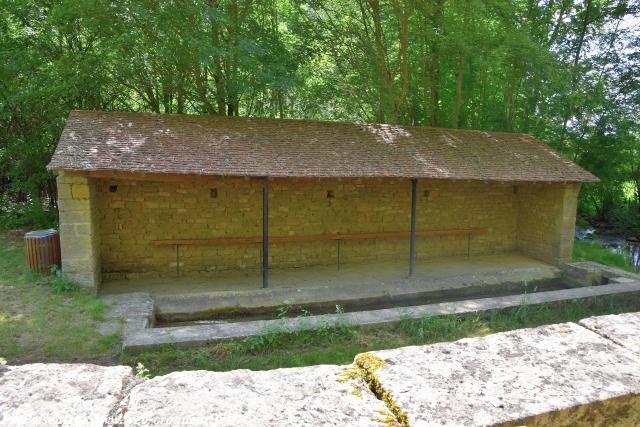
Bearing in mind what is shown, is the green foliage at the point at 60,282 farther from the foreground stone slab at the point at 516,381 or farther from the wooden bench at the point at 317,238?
the foreground stone slab at the point at 516,381

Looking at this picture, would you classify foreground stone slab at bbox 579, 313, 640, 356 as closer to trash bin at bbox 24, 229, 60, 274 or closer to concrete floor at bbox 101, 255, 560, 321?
concrete floor at bbox 101, 255, 560, 321

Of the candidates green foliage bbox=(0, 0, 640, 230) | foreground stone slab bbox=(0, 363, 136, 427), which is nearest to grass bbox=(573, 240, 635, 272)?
green foliage bbox=(0, 0, 640, 230)

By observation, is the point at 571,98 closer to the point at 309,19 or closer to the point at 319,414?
the point at 309,19

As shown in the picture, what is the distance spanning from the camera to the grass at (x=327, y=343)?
462 cm

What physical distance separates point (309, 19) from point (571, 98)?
752cm

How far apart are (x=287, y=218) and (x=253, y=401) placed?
7.37 metres

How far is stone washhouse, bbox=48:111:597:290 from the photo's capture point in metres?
6.39

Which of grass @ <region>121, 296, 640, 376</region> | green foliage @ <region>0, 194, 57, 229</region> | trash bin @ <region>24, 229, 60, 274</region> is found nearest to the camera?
grass @ <region>121, 296, 640, 376</region>

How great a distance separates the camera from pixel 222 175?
6348 millimetres

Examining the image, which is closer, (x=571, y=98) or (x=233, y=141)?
(x=233, y=141)

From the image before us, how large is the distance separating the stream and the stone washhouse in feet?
15.1

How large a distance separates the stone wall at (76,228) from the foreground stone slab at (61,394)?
5.55m

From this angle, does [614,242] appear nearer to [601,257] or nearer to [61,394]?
[601,257]

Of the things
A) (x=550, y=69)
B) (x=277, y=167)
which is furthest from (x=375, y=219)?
(x=550, y=69)
